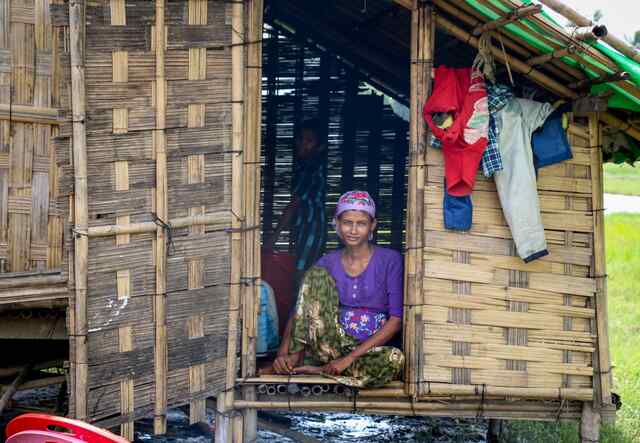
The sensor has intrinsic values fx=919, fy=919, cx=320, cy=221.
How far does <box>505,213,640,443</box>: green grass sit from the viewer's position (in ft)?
23.3

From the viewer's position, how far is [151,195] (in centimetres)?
484

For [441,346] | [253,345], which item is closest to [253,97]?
[253,345]

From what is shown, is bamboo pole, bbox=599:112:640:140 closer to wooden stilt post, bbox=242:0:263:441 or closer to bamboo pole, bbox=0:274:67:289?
wooden stilt post, bbox=242:0:263:441

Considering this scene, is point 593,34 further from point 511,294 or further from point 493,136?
point 511,294

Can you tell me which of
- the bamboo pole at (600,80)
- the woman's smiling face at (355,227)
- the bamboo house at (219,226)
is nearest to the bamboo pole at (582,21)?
the bamboo house at (219,226)

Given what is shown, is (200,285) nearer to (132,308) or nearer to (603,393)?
(132,308)

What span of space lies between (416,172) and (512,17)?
3.37 feet

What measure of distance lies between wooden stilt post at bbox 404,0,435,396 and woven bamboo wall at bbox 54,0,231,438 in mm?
1045

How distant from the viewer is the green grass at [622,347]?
23.3ft

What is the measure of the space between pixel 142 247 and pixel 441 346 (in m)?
1.80

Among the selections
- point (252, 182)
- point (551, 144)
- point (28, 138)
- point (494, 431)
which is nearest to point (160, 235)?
point (252, 182)

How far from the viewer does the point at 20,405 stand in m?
6.44

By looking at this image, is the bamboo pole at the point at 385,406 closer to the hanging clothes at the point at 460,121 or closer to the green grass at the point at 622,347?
the hanging clothes at the point at 460,121

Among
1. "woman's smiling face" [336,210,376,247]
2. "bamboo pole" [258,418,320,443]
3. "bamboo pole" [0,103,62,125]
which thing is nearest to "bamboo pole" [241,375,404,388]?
"woman's smiling face" [336,210,376,247]
